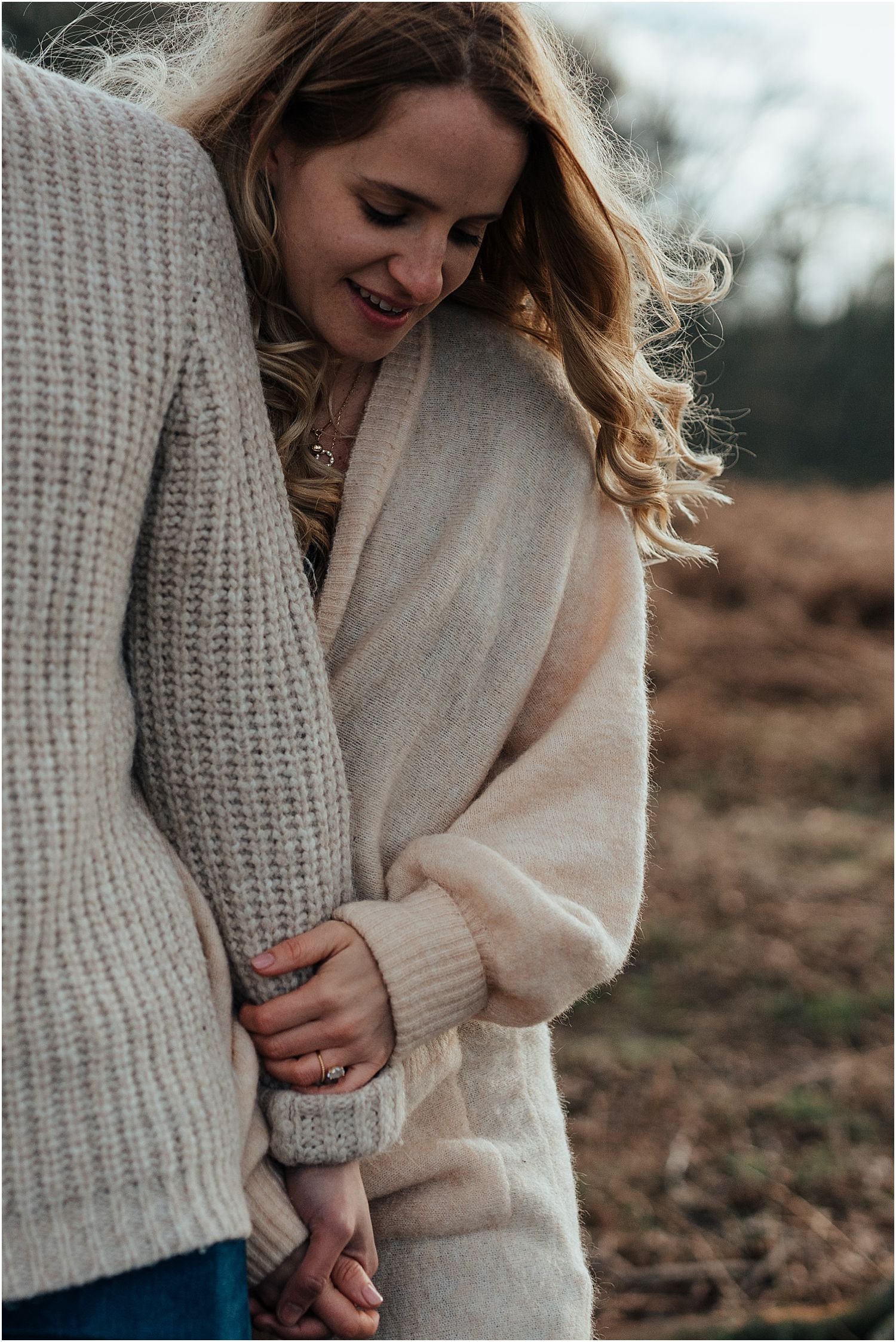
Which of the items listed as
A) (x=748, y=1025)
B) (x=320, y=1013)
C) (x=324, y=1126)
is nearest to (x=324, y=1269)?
(x=324, y=1126)

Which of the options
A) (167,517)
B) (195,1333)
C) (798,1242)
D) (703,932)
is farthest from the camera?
(703,932)

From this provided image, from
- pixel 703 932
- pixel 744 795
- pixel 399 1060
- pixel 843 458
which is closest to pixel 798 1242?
pixel 703 932

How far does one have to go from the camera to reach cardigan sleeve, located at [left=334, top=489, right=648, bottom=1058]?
1.48m

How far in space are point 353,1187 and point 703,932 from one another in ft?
10.9

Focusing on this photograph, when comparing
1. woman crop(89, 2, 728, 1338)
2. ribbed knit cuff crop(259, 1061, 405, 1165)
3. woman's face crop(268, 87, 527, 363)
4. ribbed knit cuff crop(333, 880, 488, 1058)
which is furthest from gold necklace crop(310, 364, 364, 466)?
ribbed knit cuff crop(259, 1061, 405, 1165)

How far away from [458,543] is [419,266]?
1.14 feet

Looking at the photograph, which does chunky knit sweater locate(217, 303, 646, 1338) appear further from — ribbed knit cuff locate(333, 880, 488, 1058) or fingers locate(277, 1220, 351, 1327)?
fingers locate(277, 1220, 351, 1327)

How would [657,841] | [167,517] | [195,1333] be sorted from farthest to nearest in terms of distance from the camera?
1. [657,841]
2. [167,517]
3. [195,1333]

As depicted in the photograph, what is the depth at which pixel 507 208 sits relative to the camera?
5.70 feet

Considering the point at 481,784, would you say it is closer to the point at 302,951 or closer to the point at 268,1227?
the point at 302,951

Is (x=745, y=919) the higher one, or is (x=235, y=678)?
(x=235, y=678)

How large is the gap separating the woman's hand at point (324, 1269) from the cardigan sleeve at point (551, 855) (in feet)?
0.55

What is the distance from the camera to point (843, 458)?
1343cm

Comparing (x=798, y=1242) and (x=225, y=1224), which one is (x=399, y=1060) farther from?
(x=798, y=1242)
